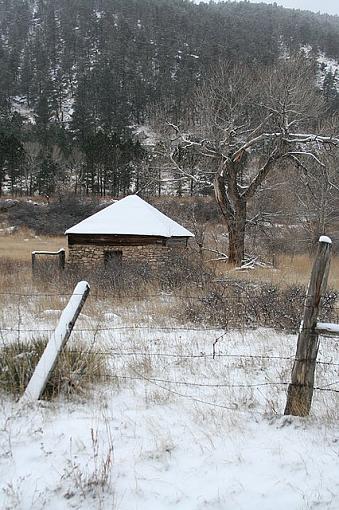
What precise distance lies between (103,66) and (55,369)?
118505 mm

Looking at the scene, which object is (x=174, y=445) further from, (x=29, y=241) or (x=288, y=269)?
(x=29, y=241)

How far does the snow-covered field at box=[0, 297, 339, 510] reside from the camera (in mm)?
2855

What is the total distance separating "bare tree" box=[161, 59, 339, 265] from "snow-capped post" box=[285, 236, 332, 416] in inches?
645

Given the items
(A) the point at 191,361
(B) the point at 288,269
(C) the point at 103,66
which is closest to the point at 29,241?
(B) the point at 288,269

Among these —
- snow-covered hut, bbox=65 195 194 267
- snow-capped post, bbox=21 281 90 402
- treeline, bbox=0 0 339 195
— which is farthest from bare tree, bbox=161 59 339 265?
treeline, bbox=0 0 339 195

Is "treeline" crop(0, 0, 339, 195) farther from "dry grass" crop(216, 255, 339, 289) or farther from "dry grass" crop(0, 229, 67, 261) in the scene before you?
"dry grass" crop(216, 255, 339, 289)

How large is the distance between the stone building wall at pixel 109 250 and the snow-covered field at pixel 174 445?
42.6 ft

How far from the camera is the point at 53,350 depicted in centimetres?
416

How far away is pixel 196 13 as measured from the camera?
138500mm

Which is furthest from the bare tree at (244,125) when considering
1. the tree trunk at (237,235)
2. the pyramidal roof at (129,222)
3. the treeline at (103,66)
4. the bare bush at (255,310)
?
the treeline at (103,66)

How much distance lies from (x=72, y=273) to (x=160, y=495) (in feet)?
40.3

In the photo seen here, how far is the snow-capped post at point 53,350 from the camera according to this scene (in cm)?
407

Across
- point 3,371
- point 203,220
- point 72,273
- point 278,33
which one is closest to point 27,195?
point 203,220

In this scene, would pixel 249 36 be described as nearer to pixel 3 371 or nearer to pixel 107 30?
pixel 107 30
